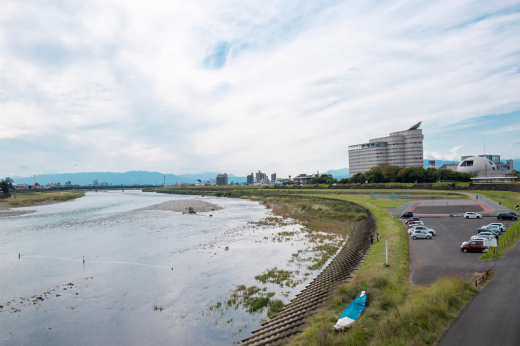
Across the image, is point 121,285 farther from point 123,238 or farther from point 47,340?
point 123,238

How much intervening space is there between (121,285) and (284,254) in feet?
55.2

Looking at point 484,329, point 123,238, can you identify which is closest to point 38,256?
point 123,238

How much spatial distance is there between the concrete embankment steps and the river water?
4.31 feet

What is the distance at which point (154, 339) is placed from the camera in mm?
17406

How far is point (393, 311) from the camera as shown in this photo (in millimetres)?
15664

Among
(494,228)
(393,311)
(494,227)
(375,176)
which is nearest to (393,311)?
(393,311)

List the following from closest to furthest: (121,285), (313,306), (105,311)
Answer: (313,306) < (105,311) < (121,285)

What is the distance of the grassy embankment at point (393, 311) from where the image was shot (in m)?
13.5

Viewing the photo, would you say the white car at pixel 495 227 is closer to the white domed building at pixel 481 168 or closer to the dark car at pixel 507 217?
the dark car at pixel 507 217

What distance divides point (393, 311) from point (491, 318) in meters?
4.23

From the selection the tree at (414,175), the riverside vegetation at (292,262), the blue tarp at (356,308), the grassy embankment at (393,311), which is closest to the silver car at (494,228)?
the riverside vegetation at (292,262)

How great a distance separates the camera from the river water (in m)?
18.2

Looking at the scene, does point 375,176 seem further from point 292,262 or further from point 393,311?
point 393,311

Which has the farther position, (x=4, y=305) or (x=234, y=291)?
(x=234, y=291)
